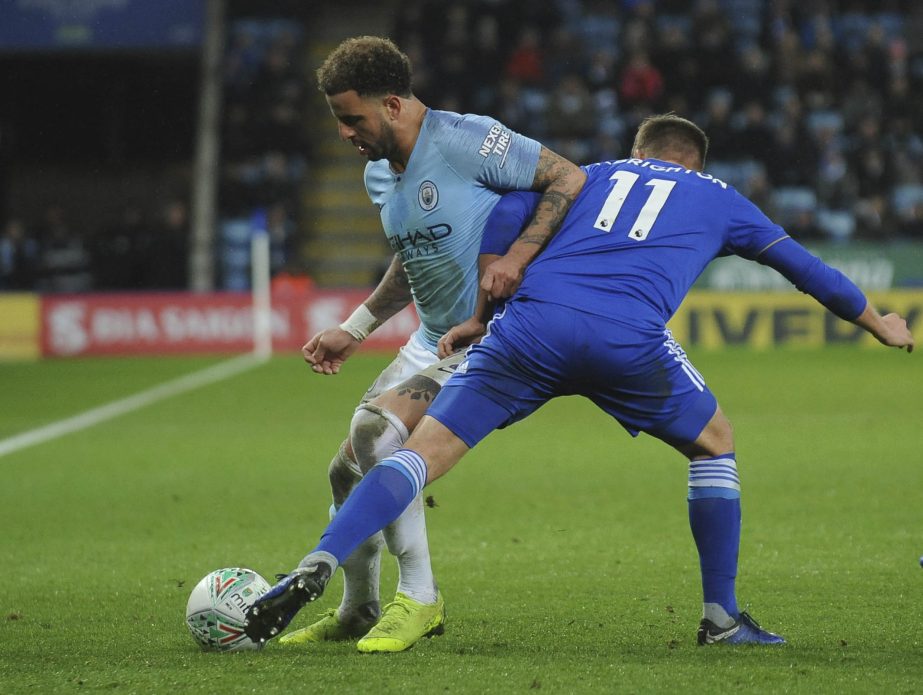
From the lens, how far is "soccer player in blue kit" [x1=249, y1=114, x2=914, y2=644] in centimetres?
441

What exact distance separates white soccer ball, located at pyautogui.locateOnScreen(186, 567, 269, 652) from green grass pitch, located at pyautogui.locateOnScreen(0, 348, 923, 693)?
8 cm

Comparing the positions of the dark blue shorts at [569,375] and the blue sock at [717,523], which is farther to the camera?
the blue sock at [717,523]

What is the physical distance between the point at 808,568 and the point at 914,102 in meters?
17.0

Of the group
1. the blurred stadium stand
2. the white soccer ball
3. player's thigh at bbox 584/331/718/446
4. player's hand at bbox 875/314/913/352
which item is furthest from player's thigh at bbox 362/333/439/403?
the blurred stadium stand

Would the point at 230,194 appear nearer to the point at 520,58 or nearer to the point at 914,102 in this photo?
the point at 520,58

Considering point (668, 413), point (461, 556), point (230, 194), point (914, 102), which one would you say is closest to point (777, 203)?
point (914, 102)

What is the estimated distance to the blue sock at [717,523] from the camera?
4590mm

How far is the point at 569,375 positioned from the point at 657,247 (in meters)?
0.47

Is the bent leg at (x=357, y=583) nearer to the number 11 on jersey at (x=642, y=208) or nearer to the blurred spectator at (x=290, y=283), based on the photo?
the number 11 on jersey at (x=642, y=208)

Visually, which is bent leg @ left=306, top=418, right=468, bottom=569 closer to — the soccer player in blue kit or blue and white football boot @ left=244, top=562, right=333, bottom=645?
the soccer player in blue kit

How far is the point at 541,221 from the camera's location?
463 cm

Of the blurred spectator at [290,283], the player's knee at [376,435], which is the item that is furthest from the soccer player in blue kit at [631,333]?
the blurred spectator at [290,283]

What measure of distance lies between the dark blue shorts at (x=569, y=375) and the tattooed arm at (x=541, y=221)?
0.09 m

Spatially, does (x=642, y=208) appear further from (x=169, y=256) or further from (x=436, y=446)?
(x=169, y=256)
